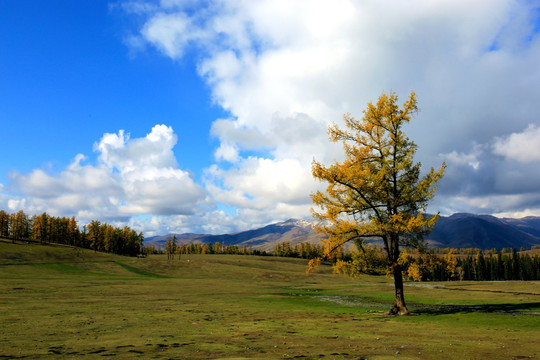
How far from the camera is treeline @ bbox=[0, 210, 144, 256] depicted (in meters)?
183

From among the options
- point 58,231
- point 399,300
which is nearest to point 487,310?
point 399,300

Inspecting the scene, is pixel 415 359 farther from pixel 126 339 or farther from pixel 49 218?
pixel 49 218

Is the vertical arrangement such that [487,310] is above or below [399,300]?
below

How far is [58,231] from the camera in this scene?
7569 inches

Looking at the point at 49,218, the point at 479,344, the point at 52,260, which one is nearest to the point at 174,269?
the point at 52,260

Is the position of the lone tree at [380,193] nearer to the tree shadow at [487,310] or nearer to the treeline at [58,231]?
the tree shadow at [487,310]

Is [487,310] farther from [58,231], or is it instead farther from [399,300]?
[58,231]

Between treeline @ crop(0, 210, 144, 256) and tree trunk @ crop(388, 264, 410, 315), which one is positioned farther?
treeline @ crop(0, 210, 144, 256)

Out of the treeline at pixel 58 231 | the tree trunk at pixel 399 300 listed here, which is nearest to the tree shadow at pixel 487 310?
the tree trunk at pixel 399 300

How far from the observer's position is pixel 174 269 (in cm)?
14300

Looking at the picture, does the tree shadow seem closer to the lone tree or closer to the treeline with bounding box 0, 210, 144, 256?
the lone tree

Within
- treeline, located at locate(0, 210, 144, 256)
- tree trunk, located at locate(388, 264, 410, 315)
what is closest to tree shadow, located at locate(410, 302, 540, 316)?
tree trunk, located at locate(388, 264, 410, 315)

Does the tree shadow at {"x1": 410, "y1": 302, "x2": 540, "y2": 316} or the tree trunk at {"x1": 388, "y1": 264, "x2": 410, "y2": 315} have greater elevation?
the tree trunk at {"x1": 388, "y1": 264, "x2": 410, "y2": 315}

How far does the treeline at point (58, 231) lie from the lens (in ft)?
601
